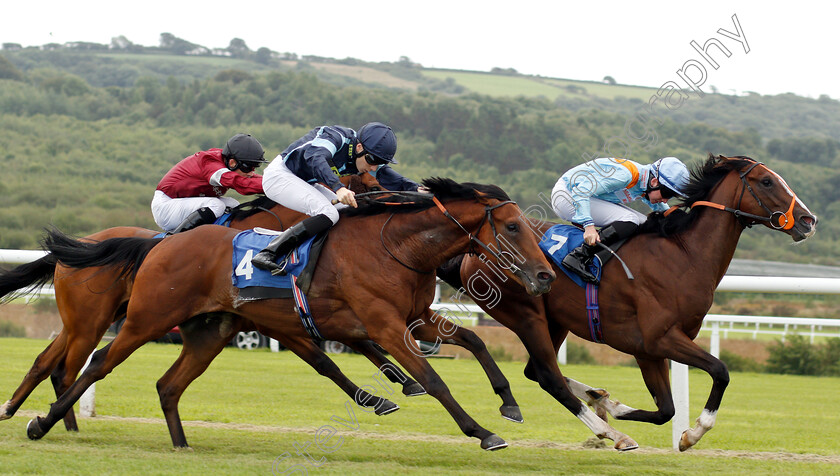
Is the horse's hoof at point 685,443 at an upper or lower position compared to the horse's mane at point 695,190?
lower

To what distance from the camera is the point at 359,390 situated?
18.7 ft

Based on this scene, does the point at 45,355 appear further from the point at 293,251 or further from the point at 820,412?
the point at 820,412

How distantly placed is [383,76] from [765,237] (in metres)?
49.8

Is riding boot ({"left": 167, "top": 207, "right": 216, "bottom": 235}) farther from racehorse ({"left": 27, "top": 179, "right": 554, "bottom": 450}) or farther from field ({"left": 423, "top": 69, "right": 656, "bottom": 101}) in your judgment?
field ({"left": 423, "top": 69, "right": 656, "bottom": 101})

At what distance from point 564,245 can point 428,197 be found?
1065 mm

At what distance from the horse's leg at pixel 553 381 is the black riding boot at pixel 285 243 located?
4.86ft

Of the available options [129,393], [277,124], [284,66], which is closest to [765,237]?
[277,124]

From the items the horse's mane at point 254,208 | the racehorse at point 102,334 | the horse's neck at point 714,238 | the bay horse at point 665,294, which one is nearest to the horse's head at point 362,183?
the racehorse at point 102,334

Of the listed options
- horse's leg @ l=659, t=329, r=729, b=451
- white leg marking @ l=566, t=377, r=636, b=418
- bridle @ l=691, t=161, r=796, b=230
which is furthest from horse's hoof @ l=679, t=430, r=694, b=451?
bridle @ l=691, t=161, r=796, b=230

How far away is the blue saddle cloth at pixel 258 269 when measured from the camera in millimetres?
5148

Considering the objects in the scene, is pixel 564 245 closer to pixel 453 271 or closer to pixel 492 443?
pixel 453 271

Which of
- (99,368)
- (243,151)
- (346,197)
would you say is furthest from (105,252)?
(346,197)

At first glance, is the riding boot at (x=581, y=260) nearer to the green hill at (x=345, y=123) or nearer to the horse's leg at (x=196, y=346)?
the horse's leg at (x=196, y=346)

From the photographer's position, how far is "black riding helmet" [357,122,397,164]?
5.37 m
